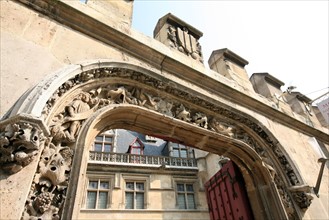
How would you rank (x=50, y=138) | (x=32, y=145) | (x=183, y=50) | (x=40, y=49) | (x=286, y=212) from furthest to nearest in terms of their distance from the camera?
1. (x=183, y=50)
2. (x=286, y=212)
3. (x=40, y=49)
4. (x=50, y=138)
5. (x=32, y=145)

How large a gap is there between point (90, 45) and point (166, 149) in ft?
35.9

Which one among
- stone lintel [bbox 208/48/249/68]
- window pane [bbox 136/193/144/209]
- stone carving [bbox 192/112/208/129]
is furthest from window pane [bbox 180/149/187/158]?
stone carving [bbox 192/112/208/129]

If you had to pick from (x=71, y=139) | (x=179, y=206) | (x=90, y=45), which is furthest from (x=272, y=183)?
(x=179, y=206)

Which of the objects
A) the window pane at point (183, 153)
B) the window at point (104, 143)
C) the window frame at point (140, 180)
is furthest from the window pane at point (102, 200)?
the window pane at point (183, 153)

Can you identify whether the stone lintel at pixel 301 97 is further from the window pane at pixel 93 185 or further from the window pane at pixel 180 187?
the window pane at pixel 93 185

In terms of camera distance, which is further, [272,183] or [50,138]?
[272,183]

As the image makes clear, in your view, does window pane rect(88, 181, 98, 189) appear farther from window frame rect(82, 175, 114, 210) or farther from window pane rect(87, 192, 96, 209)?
window pane rect(87, 192, 96, 209)

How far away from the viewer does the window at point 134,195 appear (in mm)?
9367

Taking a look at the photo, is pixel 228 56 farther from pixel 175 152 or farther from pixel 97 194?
pixel 175 152

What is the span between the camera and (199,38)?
350cm

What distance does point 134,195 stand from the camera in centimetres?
954

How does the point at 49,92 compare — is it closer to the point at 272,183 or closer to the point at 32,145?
the point at 32,145

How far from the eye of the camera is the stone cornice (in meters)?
2.04

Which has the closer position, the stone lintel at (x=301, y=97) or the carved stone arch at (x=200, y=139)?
the carved stone arch at (x=200, y=139)
